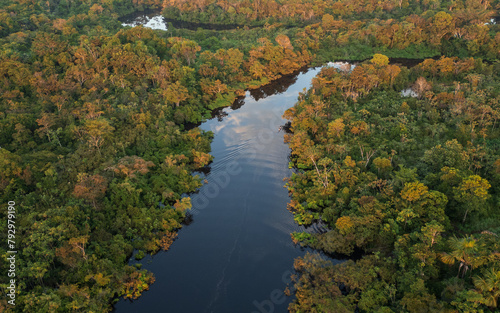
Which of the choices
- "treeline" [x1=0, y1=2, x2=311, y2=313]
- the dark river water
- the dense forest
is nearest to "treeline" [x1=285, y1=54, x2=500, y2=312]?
the dense forest

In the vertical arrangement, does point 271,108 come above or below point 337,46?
below

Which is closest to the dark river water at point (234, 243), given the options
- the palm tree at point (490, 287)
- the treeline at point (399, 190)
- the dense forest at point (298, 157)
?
the dense forest at point (298, 157)

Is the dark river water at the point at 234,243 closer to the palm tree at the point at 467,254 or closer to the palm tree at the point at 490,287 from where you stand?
the palm tree at the point at 467,254

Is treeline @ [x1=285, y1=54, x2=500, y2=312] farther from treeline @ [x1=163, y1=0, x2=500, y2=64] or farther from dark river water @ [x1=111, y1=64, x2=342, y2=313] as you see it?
treeline @ [x1=163, y1=0, x2=500, y2=64]

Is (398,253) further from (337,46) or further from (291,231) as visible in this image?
(337,46)

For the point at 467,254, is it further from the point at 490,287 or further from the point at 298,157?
the point at 298,157

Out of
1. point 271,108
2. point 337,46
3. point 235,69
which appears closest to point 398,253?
point 271,108
